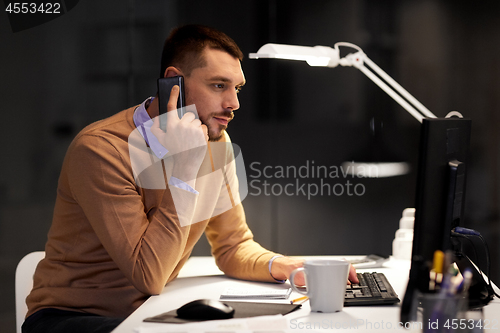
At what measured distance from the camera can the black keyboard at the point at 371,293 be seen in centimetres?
101

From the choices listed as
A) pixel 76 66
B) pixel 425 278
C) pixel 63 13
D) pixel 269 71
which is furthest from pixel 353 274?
pixel 63 13

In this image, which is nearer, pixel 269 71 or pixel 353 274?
pixel 353 274

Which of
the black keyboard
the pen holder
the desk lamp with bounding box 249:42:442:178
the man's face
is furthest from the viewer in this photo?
the desk lamp with bounding box 249:42:442:178

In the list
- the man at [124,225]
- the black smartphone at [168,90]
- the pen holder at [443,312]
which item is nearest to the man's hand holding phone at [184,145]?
the man at [124,225]

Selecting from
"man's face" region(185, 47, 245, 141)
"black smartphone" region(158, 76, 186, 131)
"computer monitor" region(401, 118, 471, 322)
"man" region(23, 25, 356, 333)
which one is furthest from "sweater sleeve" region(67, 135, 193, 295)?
"computer monitor" region(401, 118, 471, 322)

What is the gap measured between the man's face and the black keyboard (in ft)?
2.15

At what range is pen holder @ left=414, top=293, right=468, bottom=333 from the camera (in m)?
0.66

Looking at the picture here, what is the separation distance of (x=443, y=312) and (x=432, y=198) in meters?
0.29

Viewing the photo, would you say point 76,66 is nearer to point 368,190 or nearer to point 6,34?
point 6,34

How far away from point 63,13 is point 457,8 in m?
1.86

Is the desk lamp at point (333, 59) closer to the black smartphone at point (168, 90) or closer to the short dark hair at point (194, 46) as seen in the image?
the short dark hair at point (194, 46)

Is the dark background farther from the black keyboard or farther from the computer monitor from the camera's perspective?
the computer monitor

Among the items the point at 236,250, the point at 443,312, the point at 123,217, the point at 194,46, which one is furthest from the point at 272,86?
the point at 443,312

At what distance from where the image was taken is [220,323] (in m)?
0.85
